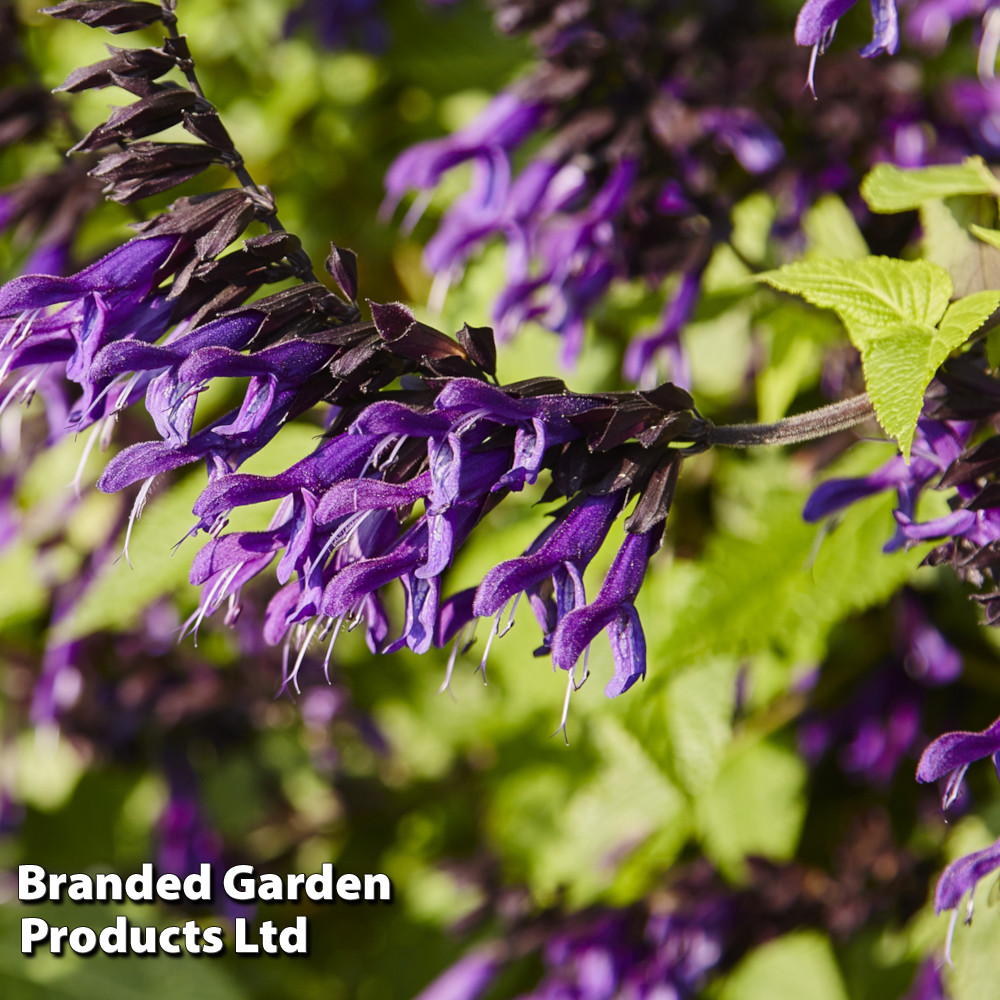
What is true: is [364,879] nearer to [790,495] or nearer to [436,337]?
[790,495]

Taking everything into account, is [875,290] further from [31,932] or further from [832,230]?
[31,932]

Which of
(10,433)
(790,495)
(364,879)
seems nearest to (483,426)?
(790,495)

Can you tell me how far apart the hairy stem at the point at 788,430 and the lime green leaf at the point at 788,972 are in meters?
1.10

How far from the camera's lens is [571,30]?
4.50 feet

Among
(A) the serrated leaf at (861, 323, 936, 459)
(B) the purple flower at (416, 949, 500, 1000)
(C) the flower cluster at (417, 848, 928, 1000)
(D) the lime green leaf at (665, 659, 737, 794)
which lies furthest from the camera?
(B) the purple flower at (416, 949, 500, 1000)

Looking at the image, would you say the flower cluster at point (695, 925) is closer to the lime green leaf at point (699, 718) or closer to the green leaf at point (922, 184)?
the lime green leaf at point (699, 718)

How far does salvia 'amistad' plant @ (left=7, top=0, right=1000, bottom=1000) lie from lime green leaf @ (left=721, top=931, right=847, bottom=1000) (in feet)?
0.15

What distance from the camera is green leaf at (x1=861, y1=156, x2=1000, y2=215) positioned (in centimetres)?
96

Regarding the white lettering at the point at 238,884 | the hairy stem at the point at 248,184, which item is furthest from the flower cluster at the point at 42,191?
the white lettering at the point at 238,884

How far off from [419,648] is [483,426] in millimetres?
177

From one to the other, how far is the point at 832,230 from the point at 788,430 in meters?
0.82

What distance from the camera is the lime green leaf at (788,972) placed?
62.1 inches

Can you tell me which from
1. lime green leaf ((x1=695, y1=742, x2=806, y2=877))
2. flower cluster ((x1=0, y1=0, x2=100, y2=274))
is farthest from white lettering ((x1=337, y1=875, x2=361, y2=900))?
flower cluster ((x1=0, y1=0, x2=100, y2=274))

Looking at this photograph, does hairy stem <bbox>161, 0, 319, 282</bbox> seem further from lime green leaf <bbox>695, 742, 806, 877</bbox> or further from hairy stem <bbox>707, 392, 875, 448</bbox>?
lime green leaf <bbox>695, 742, 806, 877</bbox>
